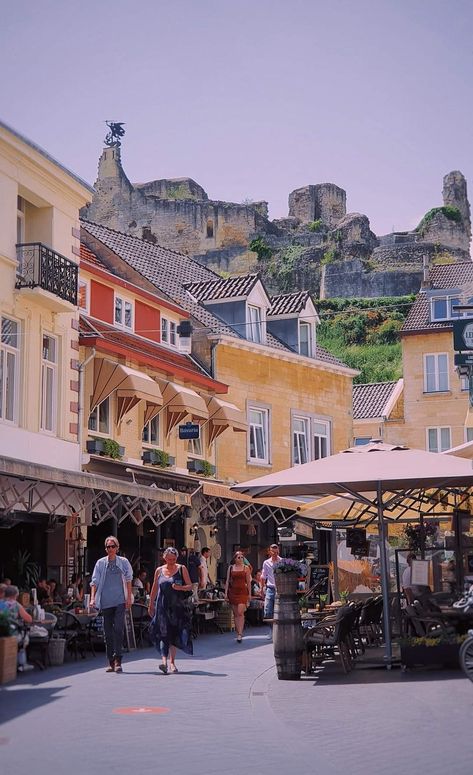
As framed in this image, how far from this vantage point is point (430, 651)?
1452cm

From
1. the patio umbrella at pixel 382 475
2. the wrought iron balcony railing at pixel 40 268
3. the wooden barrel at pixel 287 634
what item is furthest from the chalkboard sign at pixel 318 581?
the wooden barrel at pixel 287 634

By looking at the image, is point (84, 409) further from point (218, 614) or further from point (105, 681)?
point (105, 681)

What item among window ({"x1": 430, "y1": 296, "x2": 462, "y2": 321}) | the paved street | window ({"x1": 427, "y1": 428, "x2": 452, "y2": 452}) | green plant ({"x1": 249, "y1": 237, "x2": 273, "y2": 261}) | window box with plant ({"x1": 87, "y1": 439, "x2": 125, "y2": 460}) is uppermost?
green plant ({"x1": 249, "y1": 237, "x2": 273, "y2": 261})

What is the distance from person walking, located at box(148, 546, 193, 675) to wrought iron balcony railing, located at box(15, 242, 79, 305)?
9.34 metres

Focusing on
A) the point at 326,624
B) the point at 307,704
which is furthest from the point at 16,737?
the point at 326,624

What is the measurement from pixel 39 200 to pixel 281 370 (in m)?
13.4

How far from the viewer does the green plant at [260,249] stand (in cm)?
8319

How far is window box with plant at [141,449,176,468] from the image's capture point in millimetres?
28844

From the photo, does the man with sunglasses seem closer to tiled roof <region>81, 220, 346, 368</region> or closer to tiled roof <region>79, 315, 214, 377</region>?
tiled roof <region>79, 315, 214, 377</region>

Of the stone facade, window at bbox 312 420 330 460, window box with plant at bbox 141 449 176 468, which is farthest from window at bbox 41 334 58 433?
the stone facade

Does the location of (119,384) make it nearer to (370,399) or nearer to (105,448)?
(105,448)

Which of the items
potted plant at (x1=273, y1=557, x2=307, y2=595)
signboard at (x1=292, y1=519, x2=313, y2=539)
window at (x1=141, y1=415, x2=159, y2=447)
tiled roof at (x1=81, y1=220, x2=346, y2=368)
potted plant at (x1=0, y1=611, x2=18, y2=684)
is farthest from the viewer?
tiled roof at (x1=81, y1=220, x2=346, y2=368)

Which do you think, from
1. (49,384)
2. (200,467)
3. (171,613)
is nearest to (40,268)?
(49,384)

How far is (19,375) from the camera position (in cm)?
2331
